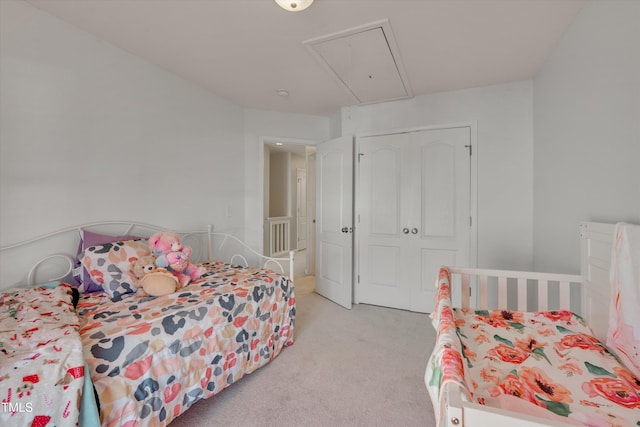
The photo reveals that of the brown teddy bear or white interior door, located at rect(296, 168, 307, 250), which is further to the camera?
white interior door, located at rect(296, 168, 307, 250)

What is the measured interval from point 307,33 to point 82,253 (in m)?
2.04

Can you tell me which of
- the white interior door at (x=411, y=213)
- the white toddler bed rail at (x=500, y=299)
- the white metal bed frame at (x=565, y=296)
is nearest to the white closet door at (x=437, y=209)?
the white interior door at (x=411, y=213)

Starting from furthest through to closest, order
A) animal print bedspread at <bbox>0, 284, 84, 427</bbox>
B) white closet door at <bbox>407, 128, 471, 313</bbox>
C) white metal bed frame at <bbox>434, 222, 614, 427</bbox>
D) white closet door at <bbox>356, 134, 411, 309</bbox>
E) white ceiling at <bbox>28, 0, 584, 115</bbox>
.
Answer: white closet door at <bbox>356, 134, 411, 309</bbox> → white closet door at <bbox>407, 128, 471, 313</bbox> → white ceiling at <bbox>28, 0, 584, 115</bbox> → animal print bedspread at <bbox>0, 284, 84, 427</bbox> → white metal bed frame at <bbox>434, 222, 614, 427</bbox>

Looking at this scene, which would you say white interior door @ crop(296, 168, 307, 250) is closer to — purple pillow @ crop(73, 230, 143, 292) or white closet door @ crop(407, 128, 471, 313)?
white closet door @ crop(407, 128, 471, 313)

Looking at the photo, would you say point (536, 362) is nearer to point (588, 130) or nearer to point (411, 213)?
point (588, 130)

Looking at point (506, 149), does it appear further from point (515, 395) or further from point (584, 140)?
point (515, 395)

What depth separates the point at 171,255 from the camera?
1803mm

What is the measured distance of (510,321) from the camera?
4.35 feet

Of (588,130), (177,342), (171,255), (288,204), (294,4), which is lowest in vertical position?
(177,342)

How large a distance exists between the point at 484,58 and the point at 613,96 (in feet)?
3.55

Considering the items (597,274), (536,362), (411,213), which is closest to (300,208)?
(411,213)

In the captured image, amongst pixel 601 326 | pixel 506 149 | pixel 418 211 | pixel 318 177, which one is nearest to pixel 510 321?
pixel 601 326

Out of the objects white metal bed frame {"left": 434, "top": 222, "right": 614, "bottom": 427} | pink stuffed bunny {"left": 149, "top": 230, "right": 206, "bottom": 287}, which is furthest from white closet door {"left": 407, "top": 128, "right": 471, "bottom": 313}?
pink stuffed bunny {"left": 149, "top": 230, "right": 206, "bottom": 287}

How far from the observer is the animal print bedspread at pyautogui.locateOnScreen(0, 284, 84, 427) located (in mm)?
815
